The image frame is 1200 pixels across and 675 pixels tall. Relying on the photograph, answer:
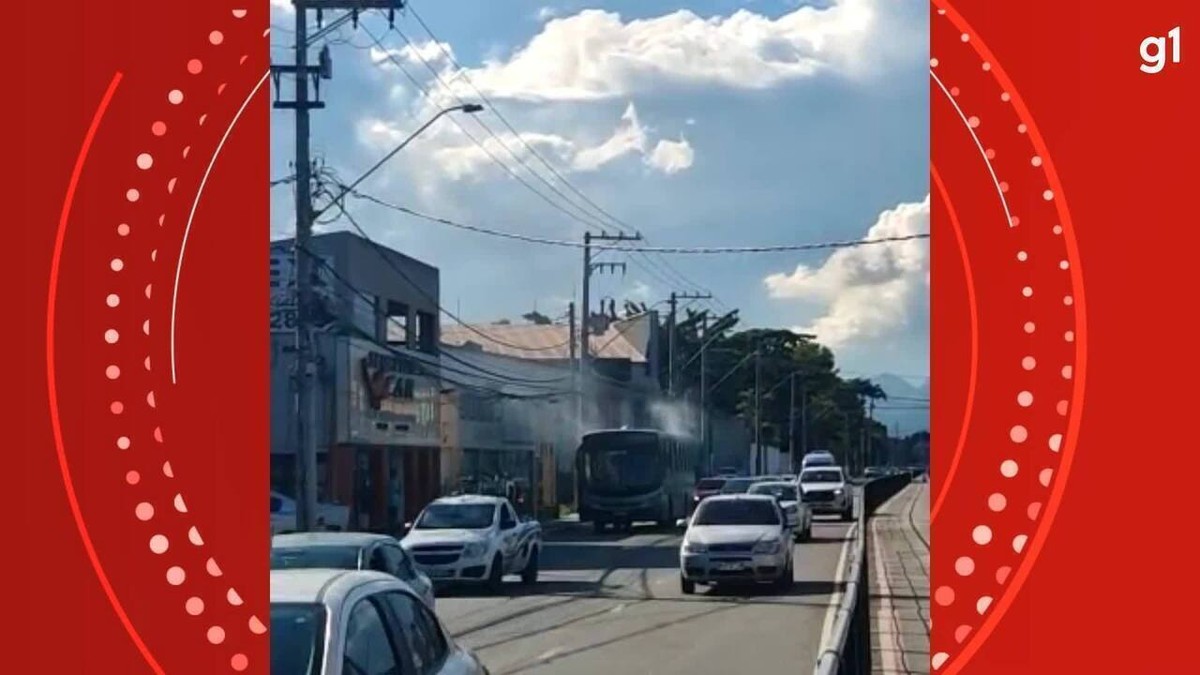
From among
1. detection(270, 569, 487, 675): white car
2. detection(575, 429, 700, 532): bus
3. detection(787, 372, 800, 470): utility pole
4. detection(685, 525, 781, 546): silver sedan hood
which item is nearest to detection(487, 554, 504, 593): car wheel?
detection(685, 525, 781, 546): silver sedan hood

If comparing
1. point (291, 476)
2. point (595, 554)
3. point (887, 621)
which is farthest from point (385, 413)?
point (887, 621)

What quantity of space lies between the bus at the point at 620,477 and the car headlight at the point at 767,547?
977 inches

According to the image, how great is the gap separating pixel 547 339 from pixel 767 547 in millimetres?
58884

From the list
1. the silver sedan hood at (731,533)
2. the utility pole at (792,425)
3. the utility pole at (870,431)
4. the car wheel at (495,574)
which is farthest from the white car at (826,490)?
the utility pole at (870,431)

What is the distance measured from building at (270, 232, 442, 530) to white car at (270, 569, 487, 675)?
3222 cm

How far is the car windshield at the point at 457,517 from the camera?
91.6ft

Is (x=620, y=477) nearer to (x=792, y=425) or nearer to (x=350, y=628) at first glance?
(x=350, y=628)

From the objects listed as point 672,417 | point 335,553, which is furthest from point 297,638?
point 672,417

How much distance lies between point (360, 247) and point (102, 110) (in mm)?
40570

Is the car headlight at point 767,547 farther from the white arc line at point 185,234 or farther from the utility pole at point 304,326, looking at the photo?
the white arc line at point 185,234

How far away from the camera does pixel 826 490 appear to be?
56.1 metres

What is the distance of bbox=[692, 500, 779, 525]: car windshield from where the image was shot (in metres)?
27.3
